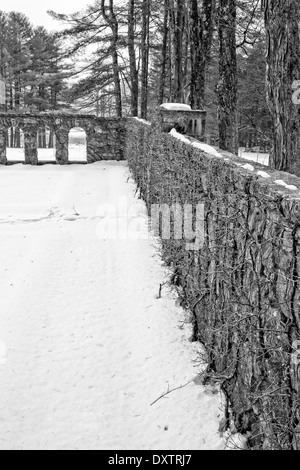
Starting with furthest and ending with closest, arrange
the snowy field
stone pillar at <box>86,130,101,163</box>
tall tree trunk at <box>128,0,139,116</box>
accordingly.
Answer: tall tree trunk at <box>128,0,139,116</box>, stone pillar at <box>86,130,101,163</box>, the snowy field

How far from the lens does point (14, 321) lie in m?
4.45

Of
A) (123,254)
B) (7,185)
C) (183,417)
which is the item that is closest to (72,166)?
(7,185)

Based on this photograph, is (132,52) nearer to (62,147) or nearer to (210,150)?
(62,147)

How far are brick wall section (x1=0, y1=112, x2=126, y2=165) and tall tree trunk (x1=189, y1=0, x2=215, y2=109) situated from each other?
24.3ft

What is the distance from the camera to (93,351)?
13.2 feet

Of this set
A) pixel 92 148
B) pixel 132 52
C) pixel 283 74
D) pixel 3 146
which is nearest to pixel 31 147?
pixel 3 146

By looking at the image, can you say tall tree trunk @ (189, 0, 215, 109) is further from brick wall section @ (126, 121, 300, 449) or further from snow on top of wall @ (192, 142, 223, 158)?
brick wall section @ (126, 121, 300, 449)

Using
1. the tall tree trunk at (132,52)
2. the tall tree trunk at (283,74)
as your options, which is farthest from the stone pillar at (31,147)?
the tall tree trunk at (283,74)

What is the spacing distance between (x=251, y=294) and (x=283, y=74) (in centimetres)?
359

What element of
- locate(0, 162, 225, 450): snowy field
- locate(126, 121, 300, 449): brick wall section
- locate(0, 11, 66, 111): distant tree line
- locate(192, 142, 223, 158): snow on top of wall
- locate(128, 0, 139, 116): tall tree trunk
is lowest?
locate(0, 162, 225, 450): snowy field

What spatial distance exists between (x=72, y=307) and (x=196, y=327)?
1523 mm

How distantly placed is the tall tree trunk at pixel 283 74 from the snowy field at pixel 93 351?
238cm

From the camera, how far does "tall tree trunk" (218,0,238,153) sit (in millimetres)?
8797

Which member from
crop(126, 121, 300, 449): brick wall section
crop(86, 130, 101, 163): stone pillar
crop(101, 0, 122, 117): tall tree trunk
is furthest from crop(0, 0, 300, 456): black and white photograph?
crop(101, 0, 122, 117): tall tree trunk
